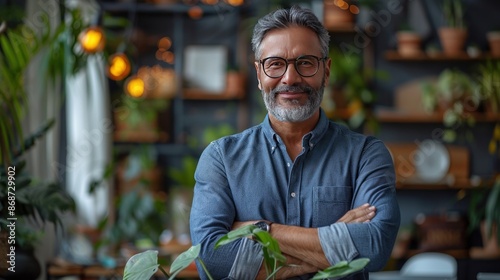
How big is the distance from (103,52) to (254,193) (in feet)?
10.1

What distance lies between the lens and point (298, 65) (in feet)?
7.57

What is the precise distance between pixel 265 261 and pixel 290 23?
58 centimetres

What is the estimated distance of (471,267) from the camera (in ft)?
13.2

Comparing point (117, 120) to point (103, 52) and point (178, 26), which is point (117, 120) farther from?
point (103, 52)

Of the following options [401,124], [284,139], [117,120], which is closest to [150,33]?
[117,120]

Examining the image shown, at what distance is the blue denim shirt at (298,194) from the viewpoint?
2.32 m

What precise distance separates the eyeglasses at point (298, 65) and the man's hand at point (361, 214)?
0.35m

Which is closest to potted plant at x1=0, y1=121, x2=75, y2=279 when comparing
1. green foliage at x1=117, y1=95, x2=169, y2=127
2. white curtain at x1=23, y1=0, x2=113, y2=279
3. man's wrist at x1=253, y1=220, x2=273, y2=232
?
man's wrist at x1=253, y1=220, x2=273, y2=232

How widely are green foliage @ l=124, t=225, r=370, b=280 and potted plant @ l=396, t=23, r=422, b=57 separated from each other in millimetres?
5078

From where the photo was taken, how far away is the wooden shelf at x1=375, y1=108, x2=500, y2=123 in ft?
23.1

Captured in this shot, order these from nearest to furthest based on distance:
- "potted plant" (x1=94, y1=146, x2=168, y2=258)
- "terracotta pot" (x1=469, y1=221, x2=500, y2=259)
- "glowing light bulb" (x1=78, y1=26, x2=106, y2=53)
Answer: "glowing light bulb" (x1=78, y1=26, x2=106, y2=53), "potted plant" (x1=94, y1=146, x2=168, y2=258), "terracotta pot" (x1=469, y1=221, x2=500, y2=259)

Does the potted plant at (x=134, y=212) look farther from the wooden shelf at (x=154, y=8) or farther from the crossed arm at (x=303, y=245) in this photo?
the crossed arm at (x=303, y=245)

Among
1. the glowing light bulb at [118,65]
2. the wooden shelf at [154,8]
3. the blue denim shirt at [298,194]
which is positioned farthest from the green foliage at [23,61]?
the wooden shelf at [154,8]

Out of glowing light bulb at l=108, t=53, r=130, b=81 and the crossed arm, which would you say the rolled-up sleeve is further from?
glowing light bulb at l=108, t=53, r=130, b=81
